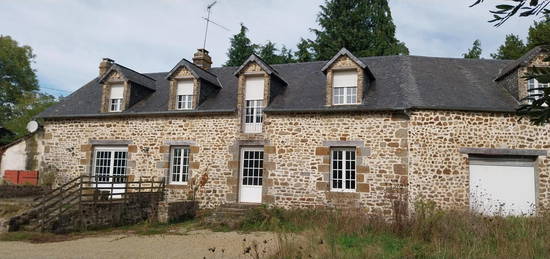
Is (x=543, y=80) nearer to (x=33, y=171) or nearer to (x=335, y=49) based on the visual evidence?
(x=33, y=171)

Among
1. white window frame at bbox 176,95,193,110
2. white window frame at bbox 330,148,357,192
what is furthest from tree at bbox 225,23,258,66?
white window frame at bbox 330,148,357,192

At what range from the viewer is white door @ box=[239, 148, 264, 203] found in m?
12.8

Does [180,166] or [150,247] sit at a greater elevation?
[180,166]

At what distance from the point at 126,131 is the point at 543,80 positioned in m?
13.6

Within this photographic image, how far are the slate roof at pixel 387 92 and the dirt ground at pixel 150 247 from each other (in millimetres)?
4853

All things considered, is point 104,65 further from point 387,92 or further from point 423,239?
point 423,239

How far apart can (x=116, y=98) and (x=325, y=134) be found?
8.17 metres

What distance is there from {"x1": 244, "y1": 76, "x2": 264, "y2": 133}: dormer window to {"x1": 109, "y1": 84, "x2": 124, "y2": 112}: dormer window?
507 cm

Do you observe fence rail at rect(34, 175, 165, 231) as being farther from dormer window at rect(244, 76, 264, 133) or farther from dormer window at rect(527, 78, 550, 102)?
dormer window at rect(527, 78, 550, 102)

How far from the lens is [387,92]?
12328 millimetres

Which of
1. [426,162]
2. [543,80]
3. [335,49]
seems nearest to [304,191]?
[426,162]

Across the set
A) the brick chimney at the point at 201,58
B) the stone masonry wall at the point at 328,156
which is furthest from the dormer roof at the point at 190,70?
the stone masonry wall at the point at 328,156

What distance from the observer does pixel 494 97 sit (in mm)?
11984

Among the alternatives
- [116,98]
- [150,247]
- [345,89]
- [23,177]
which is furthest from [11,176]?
[345,89]
